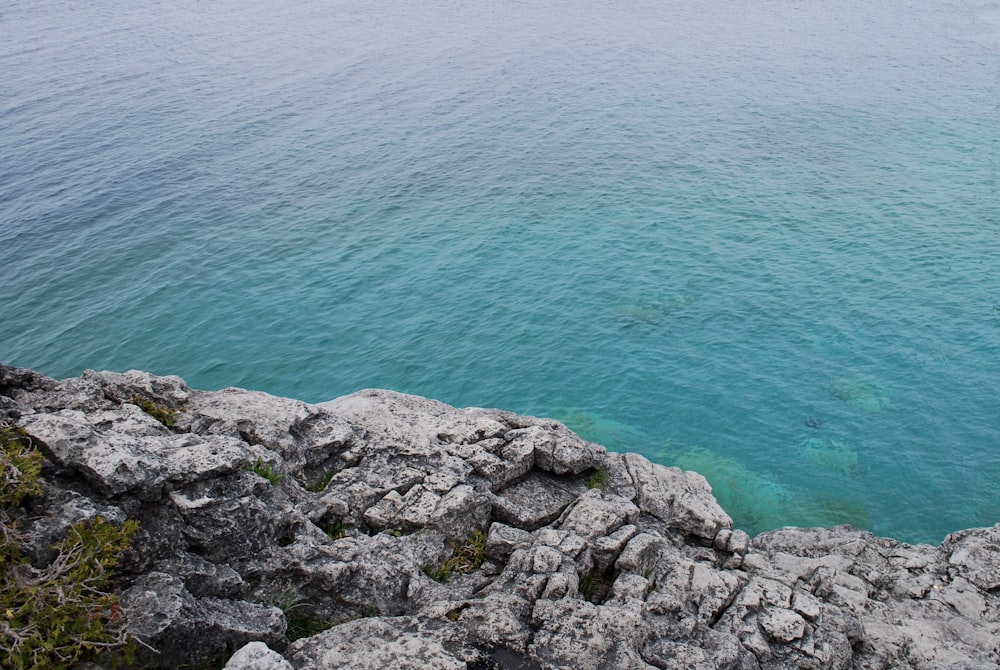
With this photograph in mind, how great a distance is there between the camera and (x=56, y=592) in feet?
39.9

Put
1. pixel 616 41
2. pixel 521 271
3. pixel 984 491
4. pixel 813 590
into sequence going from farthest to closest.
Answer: pixel 616 41, pixel 521 271, pixel 984 491, pixel 813 590

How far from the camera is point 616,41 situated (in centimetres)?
11369

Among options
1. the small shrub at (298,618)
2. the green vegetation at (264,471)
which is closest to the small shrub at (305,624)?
the small shrub at (298,618)

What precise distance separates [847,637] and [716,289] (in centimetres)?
3548

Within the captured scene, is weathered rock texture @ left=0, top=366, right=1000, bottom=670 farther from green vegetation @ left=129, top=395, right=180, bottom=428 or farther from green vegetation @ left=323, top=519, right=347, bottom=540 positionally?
green vegetation @ left=129, top=395, right=180, bottom=428

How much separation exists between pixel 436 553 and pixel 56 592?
9251 millimetres

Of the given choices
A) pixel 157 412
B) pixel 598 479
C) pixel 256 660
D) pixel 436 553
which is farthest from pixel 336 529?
pixel 598 479

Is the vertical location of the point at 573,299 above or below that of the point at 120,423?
below

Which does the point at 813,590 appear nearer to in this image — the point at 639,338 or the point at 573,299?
the point at 639,338

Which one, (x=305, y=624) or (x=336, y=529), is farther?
(x=336, y=529)

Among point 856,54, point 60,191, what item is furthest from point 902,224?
point 60,191

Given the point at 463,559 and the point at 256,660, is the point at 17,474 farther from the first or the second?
the point at 463,559

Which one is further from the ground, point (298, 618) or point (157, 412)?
point (157, 412)

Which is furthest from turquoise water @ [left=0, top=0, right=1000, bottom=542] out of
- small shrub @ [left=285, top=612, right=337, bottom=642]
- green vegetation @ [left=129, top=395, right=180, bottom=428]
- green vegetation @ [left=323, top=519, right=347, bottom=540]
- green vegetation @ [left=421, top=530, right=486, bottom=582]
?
small shrub @ [left=285, top=612, right=337, bottom=642]
